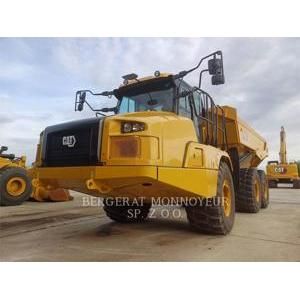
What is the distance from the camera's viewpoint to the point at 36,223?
19.7 ft

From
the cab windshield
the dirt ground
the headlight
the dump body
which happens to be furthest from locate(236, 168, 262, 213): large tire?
the headlight

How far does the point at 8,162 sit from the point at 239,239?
788cm

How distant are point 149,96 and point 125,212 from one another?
7.58 feet

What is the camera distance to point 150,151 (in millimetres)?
3420

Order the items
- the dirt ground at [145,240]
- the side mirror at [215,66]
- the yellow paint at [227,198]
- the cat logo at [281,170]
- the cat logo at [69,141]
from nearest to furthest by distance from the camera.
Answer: the dirt ground at [145,240] < the cat logo at [69,141] < the side mirror at [215,66] < the yellow paint at [227,198] < the cat logo at [281,170]

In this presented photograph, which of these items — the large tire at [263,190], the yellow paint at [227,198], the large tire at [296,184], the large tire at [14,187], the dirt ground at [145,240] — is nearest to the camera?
the dirt ground at [145,240]

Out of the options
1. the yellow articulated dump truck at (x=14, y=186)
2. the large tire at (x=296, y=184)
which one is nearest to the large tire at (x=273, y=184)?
the large tire at (x=296, y=184)

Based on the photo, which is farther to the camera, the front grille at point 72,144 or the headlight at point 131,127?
the front grille at point 72,144

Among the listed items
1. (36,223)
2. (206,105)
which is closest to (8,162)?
(36,223)

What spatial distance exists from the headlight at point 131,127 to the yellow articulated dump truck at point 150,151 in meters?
0.01

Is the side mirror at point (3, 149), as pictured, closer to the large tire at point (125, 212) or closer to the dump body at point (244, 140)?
the large tire at point (125, 212)

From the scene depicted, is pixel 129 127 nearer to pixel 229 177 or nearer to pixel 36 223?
pixel 229 177

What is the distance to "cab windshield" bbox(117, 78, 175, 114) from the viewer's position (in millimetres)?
4613

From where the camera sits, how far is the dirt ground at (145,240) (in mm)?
3609
